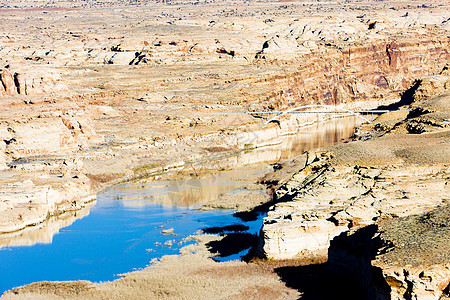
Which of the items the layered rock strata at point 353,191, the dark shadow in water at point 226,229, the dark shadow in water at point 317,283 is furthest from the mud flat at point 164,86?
the dark shadow in water at point 317,283

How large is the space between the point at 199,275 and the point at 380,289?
39.8 ft

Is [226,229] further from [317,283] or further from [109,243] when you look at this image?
[317,283]

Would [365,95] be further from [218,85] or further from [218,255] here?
[218,255]

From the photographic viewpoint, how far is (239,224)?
48188mm

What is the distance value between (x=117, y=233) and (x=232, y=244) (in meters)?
9.36

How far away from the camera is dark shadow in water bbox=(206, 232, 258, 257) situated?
134 feet

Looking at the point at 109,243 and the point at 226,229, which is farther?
the point at 226,229

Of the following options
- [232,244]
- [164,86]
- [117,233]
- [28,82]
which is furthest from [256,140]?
[232,244]

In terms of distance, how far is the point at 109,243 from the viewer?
1785 inches

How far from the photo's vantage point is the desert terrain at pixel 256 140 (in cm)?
3219

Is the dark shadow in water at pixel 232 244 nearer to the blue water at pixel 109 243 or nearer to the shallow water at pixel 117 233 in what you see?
the shallow water at pixel 117 233

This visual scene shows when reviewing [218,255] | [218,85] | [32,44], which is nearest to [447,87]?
[218,85]

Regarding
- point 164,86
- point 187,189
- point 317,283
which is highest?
point 317,283

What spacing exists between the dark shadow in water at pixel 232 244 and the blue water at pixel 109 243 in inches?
52.1
